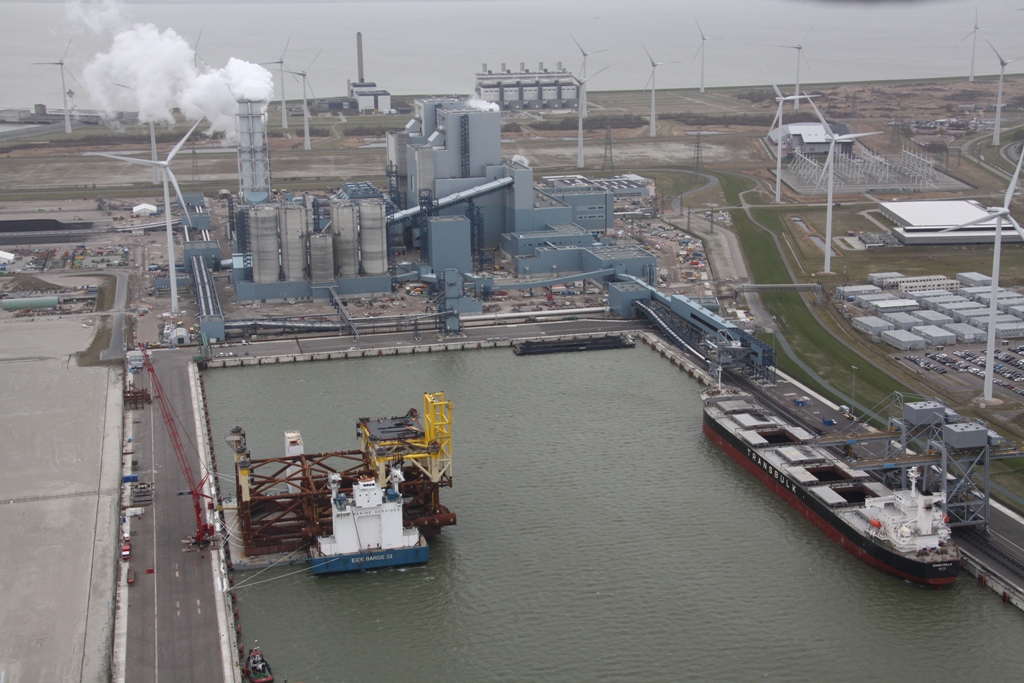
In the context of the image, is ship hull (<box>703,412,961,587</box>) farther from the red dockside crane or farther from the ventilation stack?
the ventilation stack

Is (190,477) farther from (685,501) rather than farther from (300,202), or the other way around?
(300,202)

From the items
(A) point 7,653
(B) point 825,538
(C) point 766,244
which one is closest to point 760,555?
(B) point 825,538

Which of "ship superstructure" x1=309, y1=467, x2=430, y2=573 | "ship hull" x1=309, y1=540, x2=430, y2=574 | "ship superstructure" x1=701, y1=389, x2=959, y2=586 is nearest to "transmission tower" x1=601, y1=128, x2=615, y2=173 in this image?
"ship superstructure" x1=701, y1=389, x2=959, y2=586

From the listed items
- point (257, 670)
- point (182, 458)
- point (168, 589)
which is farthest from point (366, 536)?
point (182, 458)

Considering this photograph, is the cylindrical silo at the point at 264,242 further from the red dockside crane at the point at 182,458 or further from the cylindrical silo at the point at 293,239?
the red dockside crane at the point at 182,458

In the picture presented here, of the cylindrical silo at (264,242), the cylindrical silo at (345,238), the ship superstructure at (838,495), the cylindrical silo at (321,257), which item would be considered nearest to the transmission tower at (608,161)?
the cylindrical silo at (345,238)
